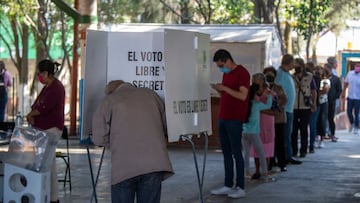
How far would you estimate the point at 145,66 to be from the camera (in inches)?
312

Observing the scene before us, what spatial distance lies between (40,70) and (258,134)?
11.2ft

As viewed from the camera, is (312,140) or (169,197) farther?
(312,140)

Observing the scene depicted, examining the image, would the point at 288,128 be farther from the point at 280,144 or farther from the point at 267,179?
the point at 267,179

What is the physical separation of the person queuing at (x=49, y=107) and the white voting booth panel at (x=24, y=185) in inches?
32.1

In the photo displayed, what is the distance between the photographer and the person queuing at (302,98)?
45.3 feet

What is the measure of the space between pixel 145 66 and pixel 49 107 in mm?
1588

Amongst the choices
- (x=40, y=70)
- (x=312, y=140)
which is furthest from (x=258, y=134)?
(x=312, y=140)

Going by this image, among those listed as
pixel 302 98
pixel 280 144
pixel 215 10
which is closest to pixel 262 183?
pixel 280 144

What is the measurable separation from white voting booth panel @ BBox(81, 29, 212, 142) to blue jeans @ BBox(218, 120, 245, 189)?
151 cm

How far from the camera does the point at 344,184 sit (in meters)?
11.2

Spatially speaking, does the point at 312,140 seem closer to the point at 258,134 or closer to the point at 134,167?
the point at 258,134

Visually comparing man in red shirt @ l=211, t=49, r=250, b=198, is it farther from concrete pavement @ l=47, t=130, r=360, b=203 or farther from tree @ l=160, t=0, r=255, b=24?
tree @ l=160, t=0, r=255, b=24

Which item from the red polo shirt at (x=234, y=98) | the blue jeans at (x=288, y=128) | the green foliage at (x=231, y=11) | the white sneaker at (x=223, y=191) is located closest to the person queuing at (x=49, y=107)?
the red polo shirt at (x=234, y=98)

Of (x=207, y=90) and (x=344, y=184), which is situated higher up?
(x=207, y=90)
